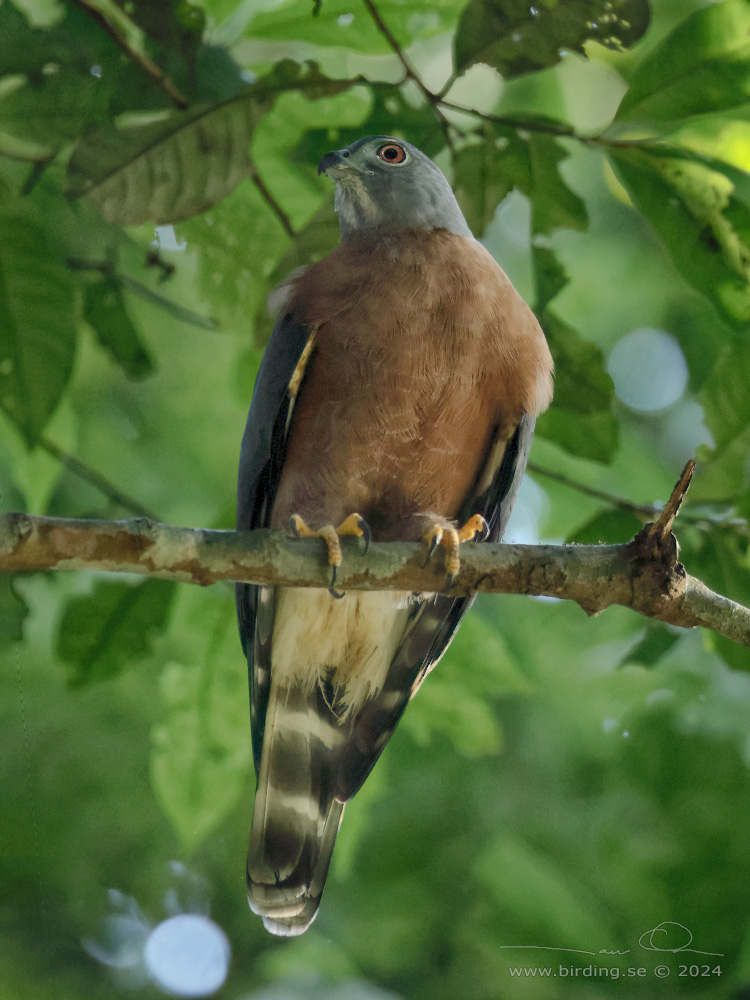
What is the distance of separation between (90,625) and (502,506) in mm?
1033

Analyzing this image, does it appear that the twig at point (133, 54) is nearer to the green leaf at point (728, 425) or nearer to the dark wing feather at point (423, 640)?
the dark wing feather at point (423, 640)

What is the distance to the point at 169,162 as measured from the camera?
2.00m

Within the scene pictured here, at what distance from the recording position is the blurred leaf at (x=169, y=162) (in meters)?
2.00

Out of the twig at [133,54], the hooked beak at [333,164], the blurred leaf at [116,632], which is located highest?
the twig at [133,54]

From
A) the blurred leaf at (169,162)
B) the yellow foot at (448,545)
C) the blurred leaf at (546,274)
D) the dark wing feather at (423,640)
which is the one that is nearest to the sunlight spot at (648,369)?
the blurred leaf at (546,274)

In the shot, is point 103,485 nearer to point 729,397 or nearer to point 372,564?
point 372,564

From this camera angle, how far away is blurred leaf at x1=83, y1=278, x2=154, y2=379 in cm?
209

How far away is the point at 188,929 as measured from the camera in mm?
2045

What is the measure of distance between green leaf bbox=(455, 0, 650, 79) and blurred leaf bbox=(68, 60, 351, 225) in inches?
20.7

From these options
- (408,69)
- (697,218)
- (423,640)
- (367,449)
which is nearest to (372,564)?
(367,449)

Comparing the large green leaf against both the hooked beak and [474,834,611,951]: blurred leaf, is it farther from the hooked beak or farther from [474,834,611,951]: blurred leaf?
[474,834,611,951]: blurred leaf

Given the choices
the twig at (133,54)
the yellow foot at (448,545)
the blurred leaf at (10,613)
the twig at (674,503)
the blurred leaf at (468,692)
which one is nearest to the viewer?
the twig at (674,503)

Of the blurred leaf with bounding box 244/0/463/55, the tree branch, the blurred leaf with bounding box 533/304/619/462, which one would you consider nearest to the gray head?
the blurred leaf with bounding box 244/0/463/55

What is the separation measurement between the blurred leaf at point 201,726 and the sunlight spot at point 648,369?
3.82 feet
